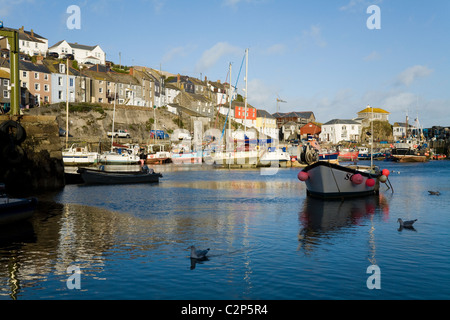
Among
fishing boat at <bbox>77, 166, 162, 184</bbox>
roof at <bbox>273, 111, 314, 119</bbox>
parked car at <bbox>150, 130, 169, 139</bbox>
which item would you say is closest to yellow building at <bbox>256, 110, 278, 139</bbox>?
roof at <bbox>273, 111, 314, 119</bbox>

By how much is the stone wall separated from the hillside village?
3367 cm

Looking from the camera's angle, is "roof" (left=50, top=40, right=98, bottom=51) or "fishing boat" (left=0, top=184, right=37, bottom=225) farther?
"roof" (left=50, top=40, right=98, bottom=51)

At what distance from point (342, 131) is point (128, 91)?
101 m

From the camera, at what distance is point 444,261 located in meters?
14.9

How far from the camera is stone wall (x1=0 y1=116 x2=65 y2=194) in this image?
107 feet

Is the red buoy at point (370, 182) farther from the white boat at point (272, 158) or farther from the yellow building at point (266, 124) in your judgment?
the yellow building at point (266, 124)

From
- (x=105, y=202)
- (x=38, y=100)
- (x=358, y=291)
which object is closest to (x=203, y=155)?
(x=38, y=100)

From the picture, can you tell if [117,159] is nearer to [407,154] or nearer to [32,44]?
[32,44]

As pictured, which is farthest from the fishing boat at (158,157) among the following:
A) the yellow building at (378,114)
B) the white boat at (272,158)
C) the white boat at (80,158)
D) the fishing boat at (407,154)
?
the yellow building at (378,114)

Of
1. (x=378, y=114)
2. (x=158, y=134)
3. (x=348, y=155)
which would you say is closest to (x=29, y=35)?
(x=158, y=134)

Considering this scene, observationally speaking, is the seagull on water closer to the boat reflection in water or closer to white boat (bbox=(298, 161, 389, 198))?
the boat reflection in water

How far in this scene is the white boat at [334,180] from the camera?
3077cm

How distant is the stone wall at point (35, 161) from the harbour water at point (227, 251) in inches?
219

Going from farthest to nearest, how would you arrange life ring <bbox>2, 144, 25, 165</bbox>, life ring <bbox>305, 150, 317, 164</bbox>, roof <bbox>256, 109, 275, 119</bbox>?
roof <bbox>256, 109, 275, 119</bbox>, life ring <bbox>305, 150, 317, 164</bbox>, life ring <bbox>2, 144, 25, 165</bbox>
